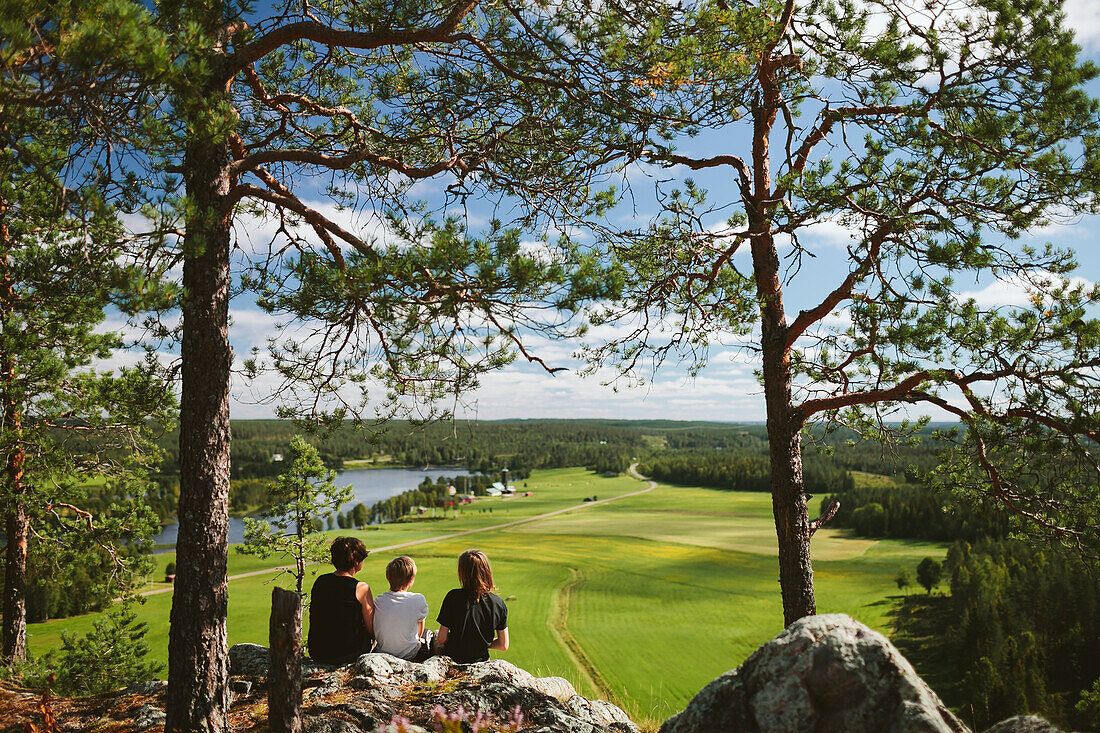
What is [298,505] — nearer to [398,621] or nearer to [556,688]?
[398,621]

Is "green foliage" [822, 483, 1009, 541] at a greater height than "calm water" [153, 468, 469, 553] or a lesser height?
greater

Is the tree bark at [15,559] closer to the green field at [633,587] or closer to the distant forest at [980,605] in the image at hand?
the distant forest at [980,605]

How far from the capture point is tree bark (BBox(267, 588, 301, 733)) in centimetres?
349

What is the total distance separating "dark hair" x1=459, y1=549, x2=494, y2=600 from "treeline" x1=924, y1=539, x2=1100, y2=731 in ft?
132

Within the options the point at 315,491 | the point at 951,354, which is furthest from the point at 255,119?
the point at 315,491

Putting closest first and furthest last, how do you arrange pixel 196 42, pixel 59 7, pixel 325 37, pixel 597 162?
pixel 59 7 < pixel 196 42 < pixel 325 37 < pixel 597 162

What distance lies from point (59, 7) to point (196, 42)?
0.63 m

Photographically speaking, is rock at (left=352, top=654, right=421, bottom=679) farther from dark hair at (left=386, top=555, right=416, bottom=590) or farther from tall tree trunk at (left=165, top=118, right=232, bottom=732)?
tall tree trunk at (left=165, top=118, right=232, bottom=732)

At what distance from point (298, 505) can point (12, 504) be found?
27.4 feet

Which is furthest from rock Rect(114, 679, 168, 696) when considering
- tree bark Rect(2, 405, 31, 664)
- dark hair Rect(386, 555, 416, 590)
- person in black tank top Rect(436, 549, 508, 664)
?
tree bark Rect(2, 405, 31, 664)

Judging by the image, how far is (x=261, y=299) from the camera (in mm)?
5305

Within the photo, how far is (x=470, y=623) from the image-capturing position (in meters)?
5.43

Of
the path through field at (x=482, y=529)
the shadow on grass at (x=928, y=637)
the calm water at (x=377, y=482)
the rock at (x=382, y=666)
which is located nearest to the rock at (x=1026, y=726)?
the rock at (x=382, y=666)

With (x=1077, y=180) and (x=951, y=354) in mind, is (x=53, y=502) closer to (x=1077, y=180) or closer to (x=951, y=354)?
(x=951, y=354)
